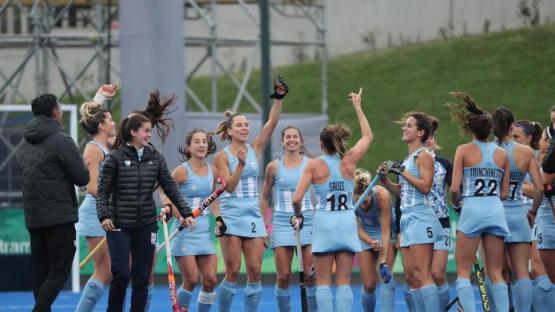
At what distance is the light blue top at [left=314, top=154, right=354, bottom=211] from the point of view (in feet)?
42.4

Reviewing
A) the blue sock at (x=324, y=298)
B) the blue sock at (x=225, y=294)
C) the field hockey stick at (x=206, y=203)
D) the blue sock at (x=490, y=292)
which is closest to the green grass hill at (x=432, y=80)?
the blue sock at (x=225, y=294)

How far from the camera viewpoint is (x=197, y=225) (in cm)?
1378

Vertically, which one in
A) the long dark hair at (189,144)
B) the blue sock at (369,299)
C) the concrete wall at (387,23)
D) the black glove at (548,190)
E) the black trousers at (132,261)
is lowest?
the blue sock at (369,299)

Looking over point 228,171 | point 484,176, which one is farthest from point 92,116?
point 484,176

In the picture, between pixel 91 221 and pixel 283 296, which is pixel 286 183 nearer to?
pixel 283 296

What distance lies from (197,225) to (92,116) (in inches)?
61.1

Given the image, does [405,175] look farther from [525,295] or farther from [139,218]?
[139,218]

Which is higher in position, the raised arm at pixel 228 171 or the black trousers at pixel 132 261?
the raised arm at pixel 228 171

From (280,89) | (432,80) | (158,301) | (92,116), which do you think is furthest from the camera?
(432,80)

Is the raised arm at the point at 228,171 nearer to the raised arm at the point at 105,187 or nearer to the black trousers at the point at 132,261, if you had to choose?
the black trousers at the point at 132,261

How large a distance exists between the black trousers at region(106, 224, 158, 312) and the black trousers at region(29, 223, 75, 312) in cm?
40

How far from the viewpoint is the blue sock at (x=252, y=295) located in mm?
13953

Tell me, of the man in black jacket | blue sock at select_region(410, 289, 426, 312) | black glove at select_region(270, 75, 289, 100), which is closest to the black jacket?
the man in black jacket

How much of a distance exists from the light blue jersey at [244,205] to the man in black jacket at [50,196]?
205cm
